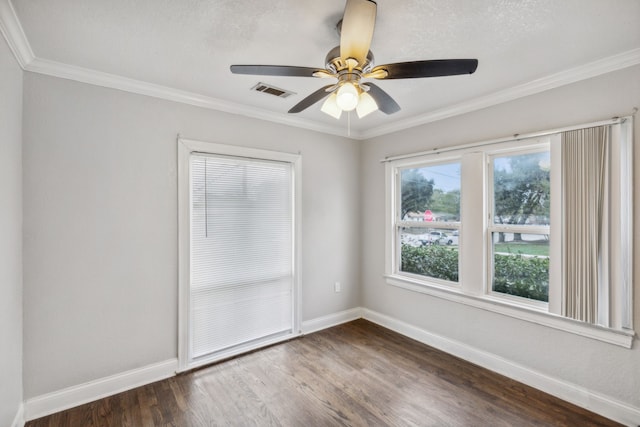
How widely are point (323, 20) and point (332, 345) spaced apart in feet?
9.97

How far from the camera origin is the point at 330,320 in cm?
391

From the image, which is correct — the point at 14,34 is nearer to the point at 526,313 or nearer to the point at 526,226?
the point at 526,226

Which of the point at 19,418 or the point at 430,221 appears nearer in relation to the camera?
the point at 19,418

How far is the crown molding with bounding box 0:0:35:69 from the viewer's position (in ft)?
5.32

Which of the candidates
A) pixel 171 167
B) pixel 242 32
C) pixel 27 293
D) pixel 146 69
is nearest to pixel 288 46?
pixel 242 32

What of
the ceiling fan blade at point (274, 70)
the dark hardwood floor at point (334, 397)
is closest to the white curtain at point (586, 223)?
the dark hardwood floor at point (334, 397)

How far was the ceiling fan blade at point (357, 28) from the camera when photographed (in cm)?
130

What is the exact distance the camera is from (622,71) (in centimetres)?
215

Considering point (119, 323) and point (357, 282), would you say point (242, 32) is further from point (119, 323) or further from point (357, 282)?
point (357, 282)

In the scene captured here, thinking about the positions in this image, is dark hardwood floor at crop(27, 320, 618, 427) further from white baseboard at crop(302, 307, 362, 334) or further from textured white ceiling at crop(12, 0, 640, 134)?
textured white ceiling at crop(12, 0, 640, 134)

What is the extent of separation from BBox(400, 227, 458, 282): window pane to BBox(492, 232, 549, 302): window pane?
438 mm

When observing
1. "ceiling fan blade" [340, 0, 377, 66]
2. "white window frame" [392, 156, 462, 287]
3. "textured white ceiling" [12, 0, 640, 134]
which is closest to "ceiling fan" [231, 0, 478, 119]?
"ceiling fan blade" [340, 0, 377, 66]

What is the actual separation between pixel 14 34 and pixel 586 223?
3.95 m

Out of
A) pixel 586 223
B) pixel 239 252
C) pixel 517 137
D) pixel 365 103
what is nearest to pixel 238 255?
pixel 239 252
